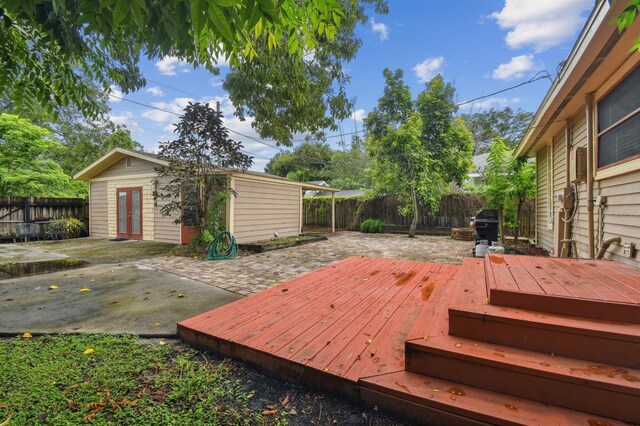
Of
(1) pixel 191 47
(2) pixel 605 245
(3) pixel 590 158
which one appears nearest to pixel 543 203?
(3) pixel 590 158

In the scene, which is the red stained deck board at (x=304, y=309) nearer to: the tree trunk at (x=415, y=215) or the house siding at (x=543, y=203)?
the house siding at (x=543, y=203)

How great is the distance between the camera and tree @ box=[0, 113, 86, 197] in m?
9.93

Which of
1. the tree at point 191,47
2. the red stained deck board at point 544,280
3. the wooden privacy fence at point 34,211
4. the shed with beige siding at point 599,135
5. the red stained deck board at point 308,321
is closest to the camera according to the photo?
the tree at point 191,47

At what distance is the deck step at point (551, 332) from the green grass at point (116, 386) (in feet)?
4.07

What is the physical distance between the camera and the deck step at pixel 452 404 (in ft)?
4.33

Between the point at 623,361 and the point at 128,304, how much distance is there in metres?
4.14

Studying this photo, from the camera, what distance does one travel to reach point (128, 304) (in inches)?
130

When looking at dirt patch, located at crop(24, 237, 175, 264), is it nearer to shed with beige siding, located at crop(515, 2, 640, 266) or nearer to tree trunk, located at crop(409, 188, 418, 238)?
shed with beige siding, located at crop(515, 2, 640, 266)

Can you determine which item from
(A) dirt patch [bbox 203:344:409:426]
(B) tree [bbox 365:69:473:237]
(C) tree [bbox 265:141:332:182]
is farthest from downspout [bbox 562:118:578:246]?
(C) tree [bbox 265:141:332:182]

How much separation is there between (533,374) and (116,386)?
2.34 m

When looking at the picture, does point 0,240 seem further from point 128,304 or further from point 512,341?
point 512,341

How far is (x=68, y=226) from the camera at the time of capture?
10.1 m

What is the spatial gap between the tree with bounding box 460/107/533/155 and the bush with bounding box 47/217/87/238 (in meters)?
28.1

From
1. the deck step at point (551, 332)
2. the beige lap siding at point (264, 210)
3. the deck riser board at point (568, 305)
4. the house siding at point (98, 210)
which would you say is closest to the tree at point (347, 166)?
the beige lap siding at point (264, 210)
